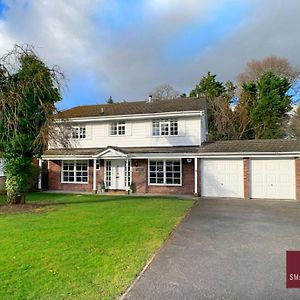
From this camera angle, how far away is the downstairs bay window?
21.6m

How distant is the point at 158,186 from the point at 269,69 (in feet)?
81.8

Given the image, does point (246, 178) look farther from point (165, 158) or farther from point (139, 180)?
point (139, 180)

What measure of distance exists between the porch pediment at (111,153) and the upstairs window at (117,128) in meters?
2.06

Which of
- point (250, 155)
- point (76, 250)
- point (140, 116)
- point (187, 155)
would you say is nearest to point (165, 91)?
point (140, 116)

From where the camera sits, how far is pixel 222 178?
18031 millimetres

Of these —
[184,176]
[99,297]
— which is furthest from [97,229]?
[184,176]

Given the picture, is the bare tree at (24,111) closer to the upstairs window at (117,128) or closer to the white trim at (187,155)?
the white trim at (187,155)

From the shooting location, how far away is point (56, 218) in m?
10.4

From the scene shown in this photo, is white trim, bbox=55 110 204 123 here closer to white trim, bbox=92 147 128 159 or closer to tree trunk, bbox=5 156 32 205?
white trim, bbox=92 147 128 159

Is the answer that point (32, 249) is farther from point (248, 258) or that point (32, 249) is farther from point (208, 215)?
point (208, 215)

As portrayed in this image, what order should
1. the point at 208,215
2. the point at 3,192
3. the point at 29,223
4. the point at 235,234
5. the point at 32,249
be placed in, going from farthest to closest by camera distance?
1. the point at 3,192
2. the point at 208,215
3. the point at 29,223
4. the point at 235,234
5. the point at 32,249

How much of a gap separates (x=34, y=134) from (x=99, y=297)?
35.3ft

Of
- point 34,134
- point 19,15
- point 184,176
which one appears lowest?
point 184,176

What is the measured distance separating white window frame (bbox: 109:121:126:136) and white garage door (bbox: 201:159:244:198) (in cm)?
637
